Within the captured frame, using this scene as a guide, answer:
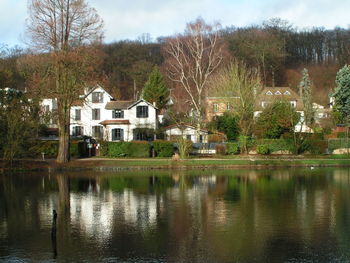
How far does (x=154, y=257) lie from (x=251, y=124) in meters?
37.7

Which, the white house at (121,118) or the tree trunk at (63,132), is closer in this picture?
the tree trunk at (63,132)

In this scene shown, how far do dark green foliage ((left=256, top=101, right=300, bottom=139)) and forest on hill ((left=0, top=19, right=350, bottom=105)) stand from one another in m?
24.0

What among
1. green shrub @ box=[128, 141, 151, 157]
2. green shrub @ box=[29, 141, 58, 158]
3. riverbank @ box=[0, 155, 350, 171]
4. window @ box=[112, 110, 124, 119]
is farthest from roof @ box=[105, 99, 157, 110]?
riverbank @ box=[0, 155, 350, 171]

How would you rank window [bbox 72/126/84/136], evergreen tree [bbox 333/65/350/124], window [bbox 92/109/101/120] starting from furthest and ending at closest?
evergreen tree [bbox 333/65/350/124], window [bbox 72/126/84/136], window [bbox 92/109/101/120]

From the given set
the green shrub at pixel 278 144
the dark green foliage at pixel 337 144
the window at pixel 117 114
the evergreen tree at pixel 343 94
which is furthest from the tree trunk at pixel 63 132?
the evergreen tree at pixel 343 94

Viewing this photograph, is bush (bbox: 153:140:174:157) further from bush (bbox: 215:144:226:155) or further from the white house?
the white house

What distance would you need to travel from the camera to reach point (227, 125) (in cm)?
5681

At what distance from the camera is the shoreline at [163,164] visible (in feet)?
140

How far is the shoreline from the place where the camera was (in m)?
42.6

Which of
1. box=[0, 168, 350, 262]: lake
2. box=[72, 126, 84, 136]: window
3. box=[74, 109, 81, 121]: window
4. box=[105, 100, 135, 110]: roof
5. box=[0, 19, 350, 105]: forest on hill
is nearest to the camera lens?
box=[0, 168, 350, 262]: lake

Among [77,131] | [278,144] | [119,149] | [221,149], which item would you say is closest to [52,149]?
[119,149]

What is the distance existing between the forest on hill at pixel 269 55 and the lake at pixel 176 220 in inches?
1807

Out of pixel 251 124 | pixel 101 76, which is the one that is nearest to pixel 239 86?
pixel 251 124

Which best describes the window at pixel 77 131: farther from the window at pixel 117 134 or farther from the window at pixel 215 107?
the window at pixel 215 107
